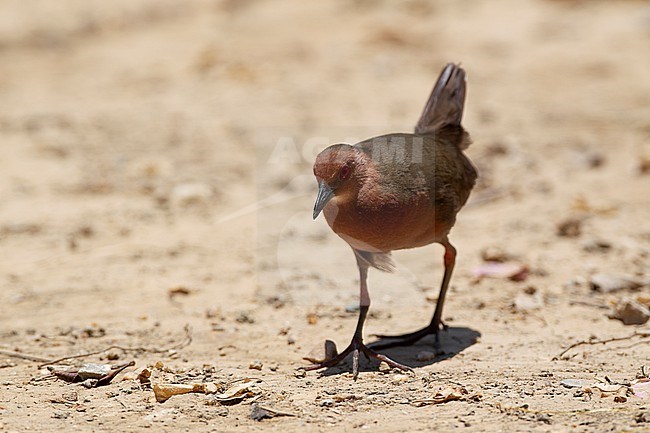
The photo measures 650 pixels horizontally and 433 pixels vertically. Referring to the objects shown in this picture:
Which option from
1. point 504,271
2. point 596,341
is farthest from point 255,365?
point 504,271

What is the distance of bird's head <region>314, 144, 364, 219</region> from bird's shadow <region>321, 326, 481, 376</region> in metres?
0.87

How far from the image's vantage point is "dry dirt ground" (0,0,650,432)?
3.91 metres

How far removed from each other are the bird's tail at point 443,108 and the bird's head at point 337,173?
3.64 feet

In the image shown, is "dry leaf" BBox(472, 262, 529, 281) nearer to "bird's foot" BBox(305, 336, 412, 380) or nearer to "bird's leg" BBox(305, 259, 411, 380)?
"bird's leg" BBox(305, 259, 411, 380)

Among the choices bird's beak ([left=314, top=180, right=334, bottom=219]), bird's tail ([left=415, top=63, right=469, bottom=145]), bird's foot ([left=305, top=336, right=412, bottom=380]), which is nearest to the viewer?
bird's beak ([left=314, top=180, right=334, bottom=219])

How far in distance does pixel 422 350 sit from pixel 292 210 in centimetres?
285

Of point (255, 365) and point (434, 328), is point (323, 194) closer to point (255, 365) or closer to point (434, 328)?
point (255, 365)


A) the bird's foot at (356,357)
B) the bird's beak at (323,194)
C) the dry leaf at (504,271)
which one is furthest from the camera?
the dry leaf at (504,271)

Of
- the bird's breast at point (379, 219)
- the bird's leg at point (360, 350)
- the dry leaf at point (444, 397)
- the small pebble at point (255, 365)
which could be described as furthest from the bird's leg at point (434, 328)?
the dry leaf at point (444, 397)

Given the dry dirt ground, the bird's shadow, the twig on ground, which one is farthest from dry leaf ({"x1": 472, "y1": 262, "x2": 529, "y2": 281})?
the twig on ground

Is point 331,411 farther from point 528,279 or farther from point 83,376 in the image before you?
point 528,279

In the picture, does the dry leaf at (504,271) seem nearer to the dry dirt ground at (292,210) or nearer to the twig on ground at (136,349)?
the dry dirt ground at (292,210)

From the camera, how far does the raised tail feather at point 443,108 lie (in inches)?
206

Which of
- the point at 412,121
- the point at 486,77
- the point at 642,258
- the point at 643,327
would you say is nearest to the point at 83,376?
the point at 643,327
